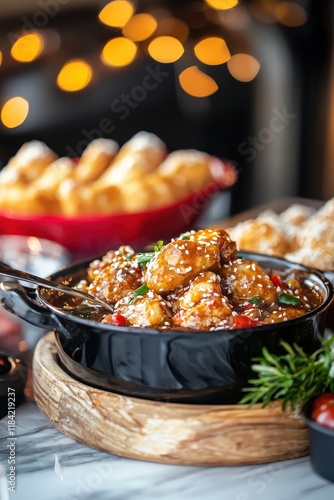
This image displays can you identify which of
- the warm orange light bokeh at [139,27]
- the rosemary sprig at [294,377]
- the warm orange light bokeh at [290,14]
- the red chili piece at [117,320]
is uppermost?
the warm orange light bokeh at [290,14]

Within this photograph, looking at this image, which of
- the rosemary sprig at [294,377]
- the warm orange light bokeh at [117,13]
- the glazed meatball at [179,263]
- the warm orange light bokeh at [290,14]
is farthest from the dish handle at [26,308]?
the warm orange light bokeh at [290,14]

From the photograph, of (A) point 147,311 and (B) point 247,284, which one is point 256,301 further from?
(A) point 147,311

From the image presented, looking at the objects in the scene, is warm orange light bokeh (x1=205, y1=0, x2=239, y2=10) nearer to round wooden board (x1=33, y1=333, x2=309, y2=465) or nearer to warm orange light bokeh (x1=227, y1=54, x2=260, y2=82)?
warm orange light bokeh (x1=227, y1=54, x2=260, y2=82)

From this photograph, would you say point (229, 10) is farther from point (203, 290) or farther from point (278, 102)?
point (203, 290)

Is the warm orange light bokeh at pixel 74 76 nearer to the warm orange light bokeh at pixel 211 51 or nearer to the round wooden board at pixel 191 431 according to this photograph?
the warm orange light bokeh at pixel 211 51

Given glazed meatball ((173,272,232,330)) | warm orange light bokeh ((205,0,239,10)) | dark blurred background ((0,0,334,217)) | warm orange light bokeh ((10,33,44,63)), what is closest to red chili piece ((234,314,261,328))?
glazed meatball ((173,272,232,330))

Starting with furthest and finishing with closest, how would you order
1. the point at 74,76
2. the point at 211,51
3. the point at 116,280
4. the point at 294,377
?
1. the point at 211,51
2. the point at 74,76
3. the point at 116,280
4. the point at 294,377

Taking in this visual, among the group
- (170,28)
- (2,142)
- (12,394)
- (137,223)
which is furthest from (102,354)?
(170,28)

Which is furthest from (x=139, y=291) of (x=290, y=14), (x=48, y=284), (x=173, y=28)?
(x=290, y=14)

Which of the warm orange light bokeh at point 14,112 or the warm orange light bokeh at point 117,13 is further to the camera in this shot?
the warm orange light bokeh at point 117,13
